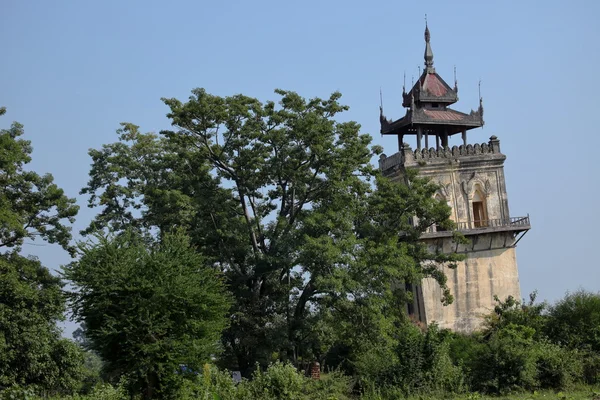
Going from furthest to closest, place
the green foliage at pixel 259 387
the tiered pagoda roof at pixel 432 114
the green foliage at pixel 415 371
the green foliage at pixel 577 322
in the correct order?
the tiered pagoda roof at pixel 432 114 → the green foliage at pixel 577 322 → the green foliage at pixel 415 371 → the green foliage at pixel 259 387

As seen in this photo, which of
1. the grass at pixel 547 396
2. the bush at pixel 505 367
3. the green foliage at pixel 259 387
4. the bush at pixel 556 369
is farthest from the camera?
the bush at pixel 556 369

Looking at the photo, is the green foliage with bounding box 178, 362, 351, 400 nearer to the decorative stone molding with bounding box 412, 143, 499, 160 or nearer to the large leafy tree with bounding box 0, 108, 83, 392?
the large leafy tree with bounding box 0, 108, 83, 392

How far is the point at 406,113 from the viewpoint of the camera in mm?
47531

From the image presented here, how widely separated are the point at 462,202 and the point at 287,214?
41.9ft

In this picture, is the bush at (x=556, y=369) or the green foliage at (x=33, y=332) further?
the green foliage at (x=33, y=332)

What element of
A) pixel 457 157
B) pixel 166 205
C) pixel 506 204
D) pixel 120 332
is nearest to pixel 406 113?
pixel 457 157

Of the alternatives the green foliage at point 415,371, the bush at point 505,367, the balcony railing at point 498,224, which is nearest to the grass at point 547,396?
the bush at point 505,367

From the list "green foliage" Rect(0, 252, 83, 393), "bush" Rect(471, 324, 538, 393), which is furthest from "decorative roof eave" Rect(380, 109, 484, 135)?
"bush" Rect(471, 324, 538, 393)

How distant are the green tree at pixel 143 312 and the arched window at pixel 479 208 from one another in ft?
75.3

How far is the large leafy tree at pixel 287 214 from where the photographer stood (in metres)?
33.6

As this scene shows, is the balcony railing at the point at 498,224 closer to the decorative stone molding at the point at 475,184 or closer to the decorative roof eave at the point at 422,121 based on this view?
the decorative stone molding at the point at 475,184

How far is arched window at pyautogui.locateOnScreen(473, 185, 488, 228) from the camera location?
153ft

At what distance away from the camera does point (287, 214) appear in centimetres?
3628

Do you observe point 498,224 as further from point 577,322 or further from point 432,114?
point 577,322
